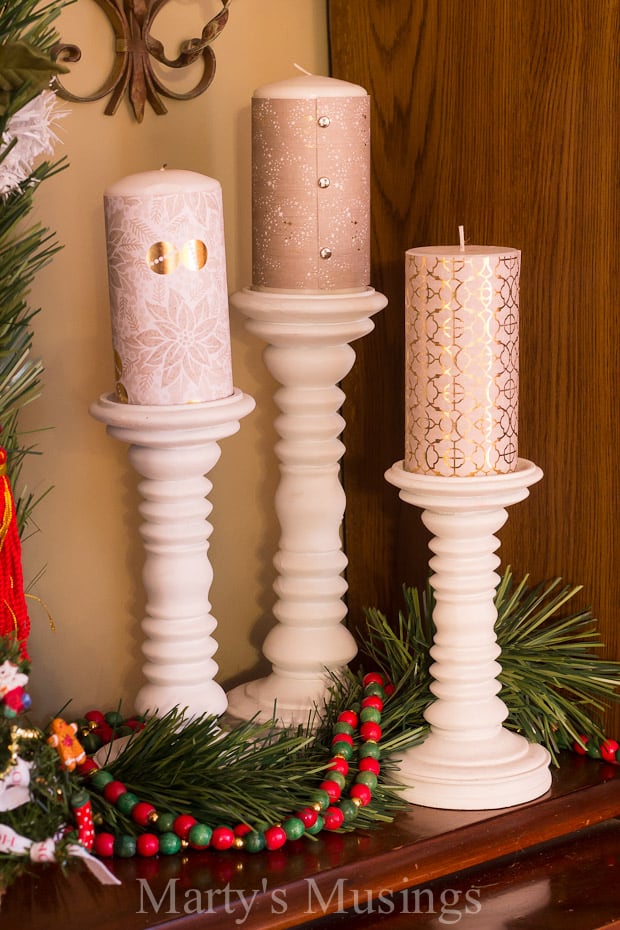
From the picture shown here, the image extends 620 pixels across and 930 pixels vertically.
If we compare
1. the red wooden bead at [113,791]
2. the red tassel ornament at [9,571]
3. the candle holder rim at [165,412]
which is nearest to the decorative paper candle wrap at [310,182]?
the candle holder rim at [165,412]

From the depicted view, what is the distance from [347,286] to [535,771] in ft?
1.26

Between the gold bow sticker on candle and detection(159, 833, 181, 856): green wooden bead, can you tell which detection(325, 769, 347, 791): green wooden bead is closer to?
detection(159, 833, 181, 856): green wooden bead

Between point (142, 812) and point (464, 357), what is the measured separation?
A: 37cm

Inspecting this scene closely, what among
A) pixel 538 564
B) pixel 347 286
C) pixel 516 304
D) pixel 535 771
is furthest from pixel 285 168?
pixel 535 771

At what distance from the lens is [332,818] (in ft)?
2.82

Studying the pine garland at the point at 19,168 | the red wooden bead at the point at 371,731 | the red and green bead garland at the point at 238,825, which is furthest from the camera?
the red wooden bead at the point at 371,731

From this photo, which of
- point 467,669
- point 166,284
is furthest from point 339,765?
point 166,284

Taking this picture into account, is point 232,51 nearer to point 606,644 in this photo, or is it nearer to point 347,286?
point 347,286

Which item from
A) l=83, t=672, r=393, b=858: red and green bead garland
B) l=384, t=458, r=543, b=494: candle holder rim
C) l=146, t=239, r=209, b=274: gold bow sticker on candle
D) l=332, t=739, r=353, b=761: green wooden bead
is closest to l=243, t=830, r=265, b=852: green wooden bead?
l=83, t=672, r=393, b=858: red and green bead garland

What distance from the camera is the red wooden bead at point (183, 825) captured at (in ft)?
2.73

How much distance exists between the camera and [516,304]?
0.90 m

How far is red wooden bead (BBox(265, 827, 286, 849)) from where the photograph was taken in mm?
833

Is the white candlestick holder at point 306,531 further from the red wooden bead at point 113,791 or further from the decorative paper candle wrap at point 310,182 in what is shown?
the red wooden bead at point 113,791

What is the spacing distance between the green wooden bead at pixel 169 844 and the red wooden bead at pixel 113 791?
0.04 meters
